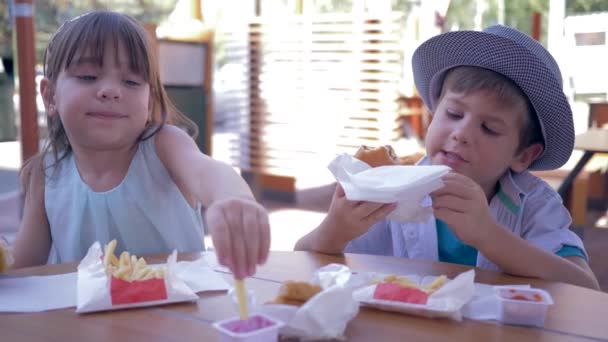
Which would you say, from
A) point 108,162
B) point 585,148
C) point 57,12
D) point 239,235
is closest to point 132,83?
point 108,162

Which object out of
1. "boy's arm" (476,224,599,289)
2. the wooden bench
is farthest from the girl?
the wooden bench

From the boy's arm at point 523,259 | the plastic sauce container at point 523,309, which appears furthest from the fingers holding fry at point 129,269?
the boy's arm at point 523,259

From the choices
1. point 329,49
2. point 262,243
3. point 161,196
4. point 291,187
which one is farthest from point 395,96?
point 262,243

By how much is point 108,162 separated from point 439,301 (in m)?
1.12

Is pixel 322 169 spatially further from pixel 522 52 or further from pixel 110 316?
pixel 110 316

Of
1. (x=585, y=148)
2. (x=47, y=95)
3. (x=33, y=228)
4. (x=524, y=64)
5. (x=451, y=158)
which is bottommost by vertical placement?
(x=585, y=148)

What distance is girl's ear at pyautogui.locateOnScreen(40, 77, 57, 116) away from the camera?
5.83 ft

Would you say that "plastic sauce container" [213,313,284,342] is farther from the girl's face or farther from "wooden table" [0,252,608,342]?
the girl's face

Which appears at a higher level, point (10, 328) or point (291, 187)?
point (10, 328)

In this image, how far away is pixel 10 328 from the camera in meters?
0.94

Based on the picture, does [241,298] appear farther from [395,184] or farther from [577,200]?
[577,200]

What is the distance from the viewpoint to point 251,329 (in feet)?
2.66

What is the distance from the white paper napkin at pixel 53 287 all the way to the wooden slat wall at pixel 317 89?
473 cm

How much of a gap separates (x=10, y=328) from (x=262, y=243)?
0.39 m
